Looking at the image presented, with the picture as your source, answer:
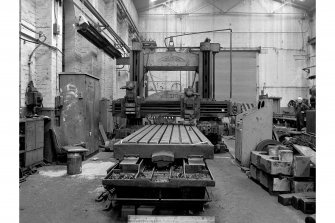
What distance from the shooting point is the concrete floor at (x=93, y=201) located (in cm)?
286

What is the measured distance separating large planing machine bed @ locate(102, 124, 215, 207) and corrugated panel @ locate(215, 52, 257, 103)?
12.5m

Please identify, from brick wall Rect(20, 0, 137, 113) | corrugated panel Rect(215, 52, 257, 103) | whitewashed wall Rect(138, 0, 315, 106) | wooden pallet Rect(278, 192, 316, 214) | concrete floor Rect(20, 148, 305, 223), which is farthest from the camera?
whitewashed wall Rect(138, 0, 315, 106)

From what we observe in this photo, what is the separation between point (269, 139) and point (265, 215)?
6.31 feet

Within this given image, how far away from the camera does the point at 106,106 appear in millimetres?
7746

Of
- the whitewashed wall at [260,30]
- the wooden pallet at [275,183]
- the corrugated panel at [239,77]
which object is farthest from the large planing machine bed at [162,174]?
the whitewashed wall at [260,30]

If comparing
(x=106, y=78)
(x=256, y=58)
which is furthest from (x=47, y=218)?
(x=256, y=58)

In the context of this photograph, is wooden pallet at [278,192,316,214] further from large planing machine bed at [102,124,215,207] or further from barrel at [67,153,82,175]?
barrel at [67,153,82,175]

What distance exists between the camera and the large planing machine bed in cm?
262

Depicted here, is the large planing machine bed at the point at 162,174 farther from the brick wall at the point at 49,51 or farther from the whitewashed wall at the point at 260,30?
the whitewashed wall at the point at 260,30

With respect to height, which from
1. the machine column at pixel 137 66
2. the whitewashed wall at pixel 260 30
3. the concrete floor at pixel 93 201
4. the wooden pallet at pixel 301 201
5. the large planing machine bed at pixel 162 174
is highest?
the whitewashed wall at pixel 260 30

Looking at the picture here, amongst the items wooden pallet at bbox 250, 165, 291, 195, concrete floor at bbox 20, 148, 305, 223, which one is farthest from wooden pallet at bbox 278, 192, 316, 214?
wooden pallet at bbox 250, 165, 291, 195

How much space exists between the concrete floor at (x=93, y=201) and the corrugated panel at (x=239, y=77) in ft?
35.6

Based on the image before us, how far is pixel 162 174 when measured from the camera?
2.91m

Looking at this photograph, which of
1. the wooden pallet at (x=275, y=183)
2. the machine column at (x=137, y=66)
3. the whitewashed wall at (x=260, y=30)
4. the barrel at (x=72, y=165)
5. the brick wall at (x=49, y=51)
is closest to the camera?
the wooden pallet at (x=275, y=183)
